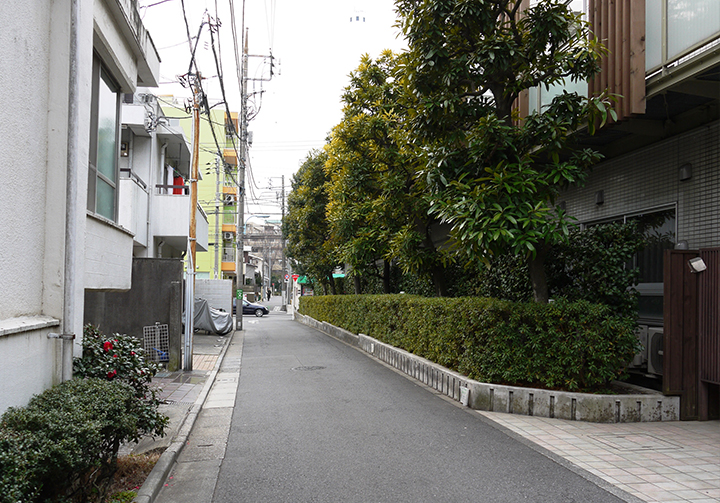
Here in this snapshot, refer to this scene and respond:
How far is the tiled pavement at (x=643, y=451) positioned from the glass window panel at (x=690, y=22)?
5.07 m

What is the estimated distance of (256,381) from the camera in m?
11.2

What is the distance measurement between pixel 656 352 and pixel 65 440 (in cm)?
832

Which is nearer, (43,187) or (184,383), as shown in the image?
(43,187)

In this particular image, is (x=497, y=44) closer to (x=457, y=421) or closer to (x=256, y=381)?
(x=457, y=421)

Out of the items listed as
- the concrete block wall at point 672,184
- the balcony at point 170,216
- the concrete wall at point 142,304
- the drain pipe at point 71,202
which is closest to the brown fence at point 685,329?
the concrete block wall at point 672,184

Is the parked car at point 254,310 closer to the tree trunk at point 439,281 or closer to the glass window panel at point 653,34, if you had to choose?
the tree trunk at point 439,281

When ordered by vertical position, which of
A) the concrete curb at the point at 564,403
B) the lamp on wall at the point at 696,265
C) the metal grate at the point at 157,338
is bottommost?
the concrete curb at the point at 564,403

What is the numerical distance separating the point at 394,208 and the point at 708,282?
7278mm

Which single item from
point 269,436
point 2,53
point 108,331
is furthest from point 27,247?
point 108,331

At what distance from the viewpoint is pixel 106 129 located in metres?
6.82

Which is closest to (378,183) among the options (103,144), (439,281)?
(439,281)

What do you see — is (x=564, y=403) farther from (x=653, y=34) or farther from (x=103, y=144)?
(x=103, y=144)

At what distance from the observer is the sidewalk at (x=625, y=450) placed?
4.96m

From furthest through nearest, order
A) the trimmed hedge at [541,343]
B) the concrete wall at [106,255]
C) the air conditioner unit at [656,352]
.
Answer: the air conditioner unit at [656,352] → the trimmed hedge at [541,343] → the concrete wall at [106,255]
